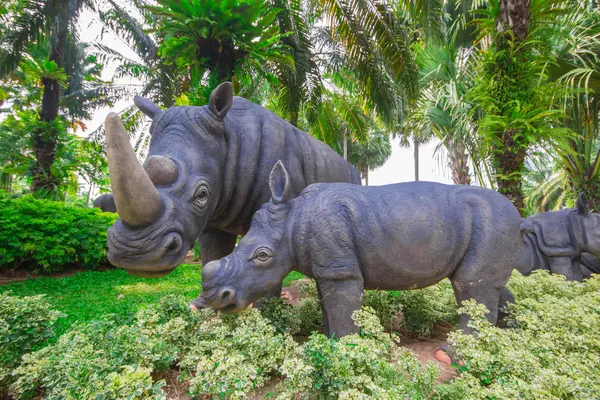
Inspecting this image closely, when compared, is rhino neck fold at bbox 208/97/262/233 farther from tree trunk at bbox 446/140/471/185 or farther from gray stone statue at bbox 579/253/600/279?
tree trunk at bbox 446/140/471/185

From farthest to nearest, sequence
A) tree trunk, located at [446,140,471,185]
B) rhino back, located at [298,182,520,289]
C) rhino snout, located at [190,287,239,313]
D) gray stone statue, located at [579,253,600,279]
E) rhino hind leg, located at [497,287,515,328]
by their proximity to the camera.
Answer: tree trunk, located at [446,140,471,185] < gray stone statue, located at [579,253,600,279] < rhino hind leg, located at [497,287,515,328] < rhino back, located at [298,182,520,289] < rhino snout, located at [190,287,239,313]

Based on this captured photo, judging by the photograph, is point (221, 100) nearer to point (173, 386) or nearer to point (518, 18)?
point (173, 386)

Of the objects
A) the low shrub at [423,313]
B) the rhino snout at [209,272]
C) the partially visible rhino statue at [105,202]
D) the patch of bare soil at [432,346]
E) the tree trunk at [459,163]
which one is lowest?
the patch of bare soil at [432,346]

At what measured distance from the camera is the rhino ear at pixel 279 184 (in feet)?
9.02

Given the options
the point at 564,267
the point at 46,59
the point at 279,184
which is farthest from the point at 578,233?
the point at 46,59

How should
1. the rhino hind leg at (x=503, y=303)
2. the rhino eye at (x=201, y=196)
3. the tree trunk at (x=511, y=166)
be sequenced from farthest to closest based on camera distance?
the tree trunk at (x=511, y=166)
the rhino hind leg at (x=503, y=303)
the rhino eye at (x=201, y=196)

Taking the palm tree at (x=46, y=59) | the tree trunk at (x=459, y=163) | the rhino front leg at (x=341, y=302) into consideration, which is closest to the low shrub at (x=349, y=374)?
the rhino front leg at (x=341, y=302)

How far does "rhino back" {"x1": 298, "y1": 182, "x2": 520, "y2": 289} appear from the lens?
2.68m

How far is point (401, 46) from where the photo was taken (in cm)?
757

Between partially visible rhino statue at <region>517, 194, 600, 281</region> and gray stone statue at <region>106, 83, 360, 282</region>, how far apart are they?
3.95m

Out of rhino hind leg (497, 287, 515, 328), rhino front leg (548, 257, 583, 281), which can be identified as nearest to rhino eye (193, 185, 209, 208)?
rhino hind leg (497, 287, 515, 328)

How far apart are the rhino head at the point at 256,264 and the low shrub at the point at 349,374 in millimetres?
586

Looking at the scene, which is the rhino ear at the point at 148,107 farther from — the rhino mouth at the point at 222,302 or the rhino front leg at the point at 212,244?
the rhino mouth at the point at 222,302

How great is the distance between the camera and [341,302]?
2.59 m
